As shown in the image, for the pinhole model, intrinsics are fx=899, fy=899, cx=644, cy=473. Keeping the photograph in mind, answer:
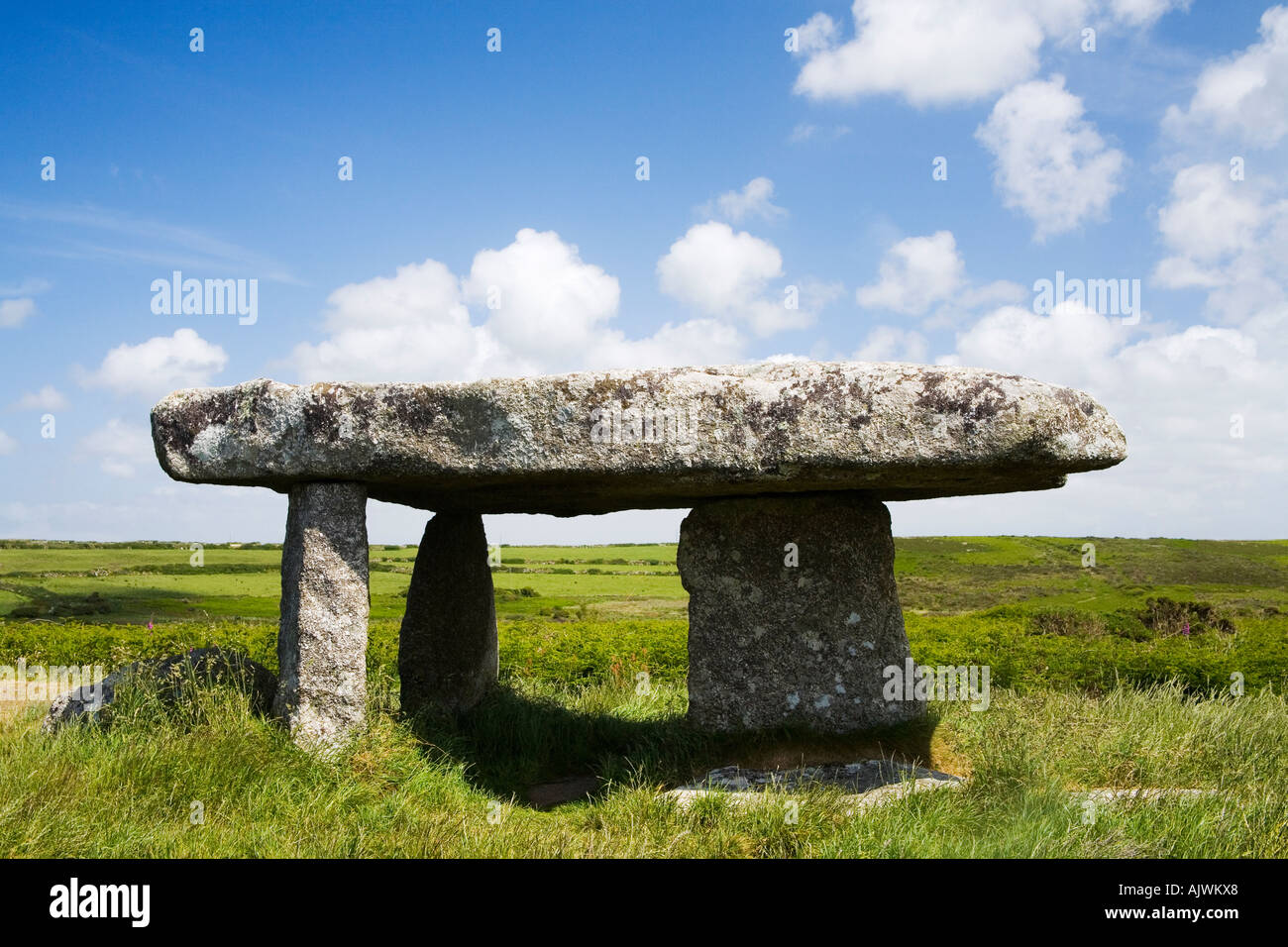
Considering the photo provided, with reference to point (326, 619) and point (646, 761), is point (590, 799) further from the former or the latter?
point (326, 619)

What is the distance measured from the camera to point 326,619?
20.4 ft

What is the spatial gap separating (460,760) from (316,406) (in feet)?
9.30

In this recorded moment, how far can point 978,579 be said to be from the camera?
67.8 feet

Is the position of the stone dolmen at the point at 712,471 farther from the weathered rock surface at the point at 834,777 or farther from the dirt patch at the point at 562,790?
the dirt patch at the point at 562,790

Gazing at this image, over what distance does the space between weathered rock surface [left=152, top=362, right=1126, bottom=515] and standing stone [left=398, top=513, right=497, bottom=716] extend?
2.46 m

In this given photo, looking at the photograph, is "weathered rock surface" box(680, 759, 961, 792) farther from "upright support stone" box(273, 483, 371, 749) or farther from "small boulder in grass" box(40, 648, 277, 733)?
"small boulder in grass" box(40, 648, 277, 733)

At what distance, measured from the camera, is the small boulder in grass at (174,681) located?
6684 mm

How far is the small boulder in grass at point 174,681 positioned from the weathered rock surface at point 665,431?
5.09 feet

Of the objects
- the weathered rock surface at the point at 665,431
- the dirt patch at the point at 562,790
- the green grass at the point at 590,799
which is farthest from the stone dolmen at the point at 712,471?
the dirt patch at the point at 562,790

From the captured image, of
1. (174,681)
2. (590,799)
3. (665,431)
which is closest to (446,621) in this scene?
(174,681)

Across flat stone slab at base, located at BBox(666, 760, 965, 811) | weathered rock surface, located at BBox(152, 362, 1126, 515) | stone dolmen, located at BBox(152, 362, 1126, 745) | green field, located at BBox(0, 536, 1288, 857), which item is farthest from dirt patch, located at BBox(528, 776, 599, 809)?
weathered rock surface, located at BBox(152, 362, 1126, 515)

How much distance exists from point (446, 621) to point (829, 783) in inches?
168

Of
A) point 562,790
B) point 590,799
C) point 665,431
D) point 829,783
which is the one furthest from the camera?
point 562,790
